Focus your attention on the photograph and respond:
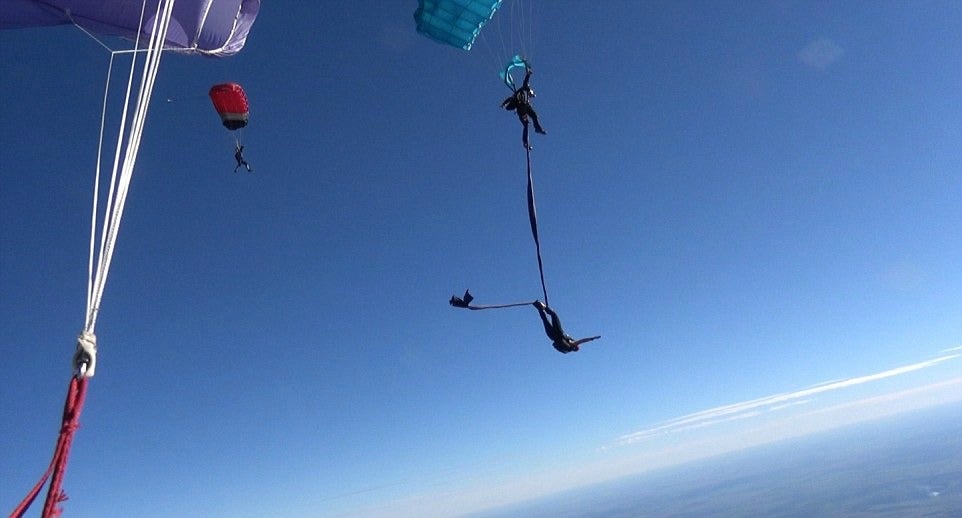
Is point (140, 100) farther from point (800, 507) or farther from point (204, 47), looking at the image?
point (800, 507)

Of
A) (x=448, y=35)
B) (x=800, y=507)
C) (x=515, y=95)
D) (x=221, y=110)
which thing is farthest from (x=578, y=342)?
(x=800, y=507)

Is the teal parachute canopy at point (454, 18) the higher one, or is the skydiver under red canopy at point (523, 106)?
the teal parachute canopy at point (454, 18)

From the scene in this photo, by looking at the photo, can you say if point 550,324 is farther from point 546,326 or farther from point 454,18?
point 454,18

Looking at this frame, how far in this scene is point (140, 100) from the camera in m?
5.08

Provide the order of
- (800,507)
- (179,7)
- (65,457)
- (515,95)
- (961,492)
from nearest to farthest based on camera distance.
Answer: (65,457), (179,7), (515,95), (961,492), (800,507)

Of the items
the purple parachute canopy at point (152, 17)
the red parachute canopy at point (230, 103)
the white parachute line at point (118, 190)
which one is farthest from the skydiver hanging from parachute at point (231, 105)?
the white parachute line at point (118, 190)

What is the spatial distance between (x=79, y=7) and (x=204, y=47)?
2.20 meters

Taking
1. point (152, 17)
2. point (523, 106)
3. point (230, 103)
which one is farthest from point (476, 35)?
point (230, 103)

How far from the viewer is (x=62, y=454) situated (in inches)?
128

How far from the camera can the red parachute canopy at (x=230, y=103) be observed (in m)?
17.2

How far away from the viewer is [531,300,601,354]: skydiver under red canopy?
7.66 meters

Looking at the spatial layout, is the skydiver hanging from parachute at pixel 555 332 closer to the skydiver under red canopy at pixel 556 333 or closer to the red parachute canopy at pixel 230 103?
the skydiver under red canopy at pixel 556 333

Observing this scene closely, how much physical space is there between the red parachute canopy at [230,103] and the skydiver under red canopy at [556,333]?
14.1 meters

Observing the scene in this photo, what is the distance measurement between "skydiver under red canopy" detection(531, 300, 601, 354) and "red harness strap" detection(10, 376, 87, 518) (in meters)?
5.50
